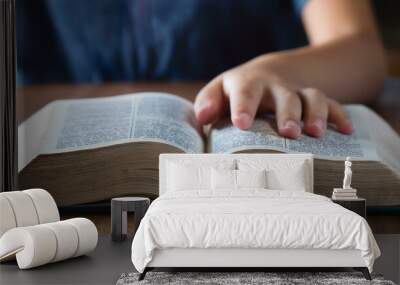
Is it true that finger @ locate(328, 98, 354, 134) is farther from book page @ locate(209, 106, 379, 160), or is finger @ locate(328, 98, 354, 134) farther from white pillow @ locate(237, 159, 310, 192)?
white pillow @ locate(237, 159, 310, 192)

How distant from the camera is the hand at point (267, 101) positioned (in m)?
3.88

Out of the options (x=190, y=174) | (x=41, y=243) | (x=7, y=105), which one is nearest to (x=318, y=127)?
(x=190, y=174)

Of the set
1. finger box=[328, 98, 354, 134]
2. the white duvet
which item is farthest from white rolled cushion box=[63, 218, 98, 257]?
finger box=[328, 98, 354, 134]

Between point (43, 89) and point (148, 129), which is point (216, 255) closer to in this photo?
point (148, 129)

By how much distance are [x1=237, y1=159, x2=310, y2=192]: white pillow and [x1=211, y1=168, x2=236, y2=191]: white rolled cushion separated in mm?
100

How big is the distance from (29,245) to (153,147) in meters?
0.97

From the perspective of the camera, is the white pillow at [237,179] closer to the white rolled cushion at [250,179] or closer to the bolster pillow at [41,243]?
the white rolled cushion at [250,179]

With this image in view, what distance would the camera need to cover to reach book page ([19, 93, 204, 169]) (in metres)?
3.91

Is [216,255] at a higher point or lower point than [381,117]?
lower

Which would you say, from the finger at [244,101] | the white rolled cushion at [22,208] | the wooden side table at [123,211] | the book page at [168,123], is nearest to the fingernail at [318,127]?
the finger at [244,101]

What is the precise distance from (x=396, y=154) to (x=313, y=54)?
66cm

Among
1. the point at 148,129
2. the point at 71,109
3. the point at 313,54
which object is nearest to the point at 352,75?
the point at 313,54

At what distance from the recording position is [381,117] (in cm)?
412

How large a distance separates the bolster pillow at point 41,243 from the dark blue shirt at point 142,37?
3.78 ft
